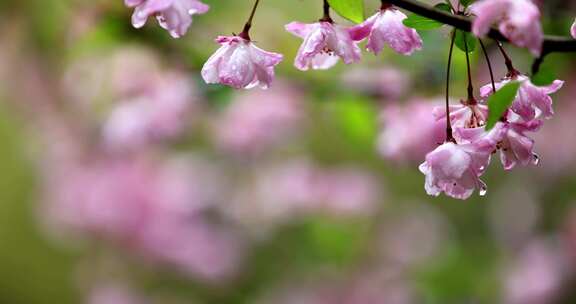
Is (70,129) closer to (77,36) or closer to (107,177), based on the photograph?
(107,177)

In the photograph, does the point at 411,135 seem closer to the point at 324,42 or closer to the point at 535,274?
the point at 324,42

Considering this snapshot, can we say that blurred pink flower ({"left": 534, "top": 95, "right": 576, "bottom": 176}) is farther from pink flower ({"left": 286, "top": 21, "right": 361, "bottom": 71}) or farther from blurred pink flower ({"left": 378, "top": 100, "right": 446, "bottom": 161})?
pink flower ({"left": 286, "top": 21, "right": 361, "bottom": 71})

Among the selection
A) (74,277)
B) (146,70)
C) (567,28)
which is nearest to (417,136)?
(567,28)

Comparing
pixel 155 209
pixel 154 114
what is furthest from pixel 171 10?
pixel 155 209

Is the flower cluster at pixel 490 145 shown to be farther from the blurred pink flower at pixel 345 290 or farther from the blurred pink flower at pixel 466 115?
the blurred pink flower at pixel 345 290

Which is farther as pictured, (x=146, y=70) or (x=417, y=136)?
(x=146, y=70)

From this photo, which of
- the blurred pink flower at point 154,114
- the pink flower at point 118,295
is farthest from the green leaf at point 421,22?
the pink flower at point 118,295

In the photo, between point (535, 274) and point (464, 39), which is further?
point (535, 274)
